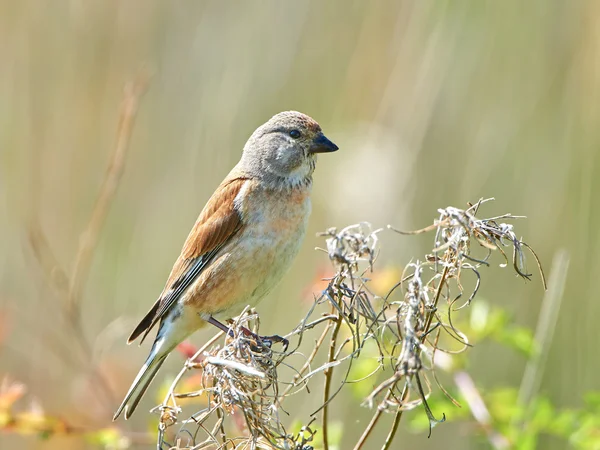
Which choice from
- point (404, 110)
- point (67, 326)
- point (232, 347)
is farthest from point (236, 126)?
point (232, 347)

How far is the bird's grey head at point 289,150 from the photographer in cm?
287

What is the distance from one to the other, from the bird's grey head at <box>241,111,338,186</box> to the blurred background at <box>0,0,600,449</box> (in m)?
0.78

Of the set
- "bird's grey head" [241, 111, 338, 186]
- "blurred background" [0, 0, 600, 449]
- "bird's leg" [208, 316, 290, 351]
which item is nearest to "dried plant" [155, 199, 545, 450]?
"bird's leg" [208, 316, 290, 351]

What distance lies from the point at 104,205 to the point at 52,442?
173 centimetres

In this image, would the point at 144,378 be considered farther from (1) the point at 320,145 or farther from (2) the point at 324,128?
(2) the point at 324,128

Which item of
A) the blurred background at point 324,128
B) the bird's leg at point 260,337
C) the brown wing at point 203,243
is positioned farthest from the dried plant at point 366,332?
the blurred background at point 324,128

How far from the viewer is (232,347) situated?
5.63ft

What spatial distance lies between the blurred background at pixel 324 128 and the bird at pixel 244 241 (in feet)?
2.33

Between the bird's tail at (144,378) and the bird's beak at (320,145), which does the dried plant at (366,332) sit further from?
the bird's beak at (320,145)

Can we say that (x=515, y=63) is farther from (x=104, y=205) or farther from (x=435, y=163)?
(x=104, y=205)

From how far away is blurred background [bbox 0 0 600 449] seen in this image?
11.9ft

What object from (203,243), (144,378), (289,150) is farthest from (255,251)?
(144,378)

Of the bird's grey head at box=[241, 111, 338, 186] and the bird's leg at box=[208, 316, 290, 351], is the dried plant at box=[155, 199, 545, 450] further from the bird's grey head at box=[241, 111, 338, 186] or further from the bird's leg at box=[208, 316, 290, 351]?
the bird's grey head at box=[241, 111, 338, 186]

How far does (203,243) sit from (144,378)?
53cm
